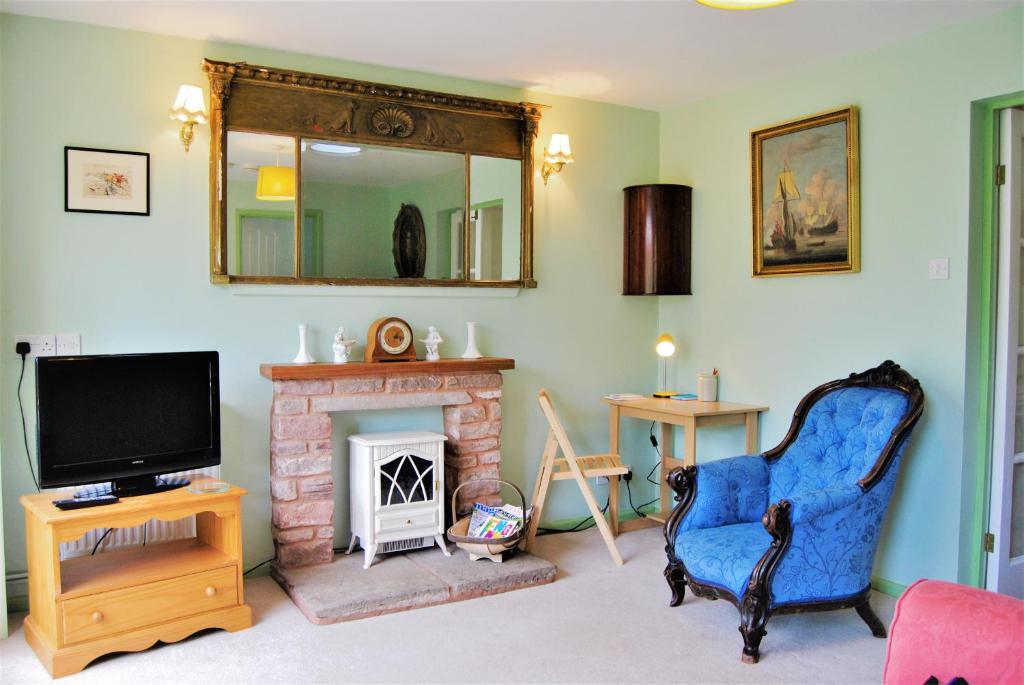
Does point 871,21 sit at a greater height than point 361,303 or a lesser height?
greater

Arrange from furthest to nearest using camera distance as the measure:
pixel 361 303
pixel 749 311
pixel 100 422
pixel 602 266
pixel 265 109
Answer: pixel 602 266 < pixel 749 311 < pixel 361 303 < pixel 265 109 < pixel 100 422

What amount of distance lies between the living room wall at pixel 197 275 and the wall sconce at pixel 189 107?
16 centimetres

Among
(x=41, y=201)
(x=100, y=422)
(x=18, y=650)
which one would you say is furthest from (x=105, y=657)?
(x=41, y=201)

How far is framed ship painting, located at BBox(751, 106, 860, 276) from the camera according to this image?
12.8 ft

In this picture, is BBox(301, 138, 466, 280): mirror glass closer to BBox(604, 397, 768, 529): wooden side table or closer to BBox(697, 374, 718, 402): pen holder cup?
BBox(604, 397, 768, 529): wooden side table

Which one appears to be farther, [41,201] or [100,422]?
[41,201]

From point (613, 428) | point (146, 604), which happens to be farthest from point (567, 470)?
point (146, 604)

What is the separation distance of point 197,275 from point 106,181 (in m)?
0.53

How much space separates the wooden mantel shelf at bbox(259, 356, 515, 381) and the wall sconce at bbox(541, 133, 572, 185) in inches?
42.0

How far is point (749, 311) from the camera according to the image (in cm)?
449

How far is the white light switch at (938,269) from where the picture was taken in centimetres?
351

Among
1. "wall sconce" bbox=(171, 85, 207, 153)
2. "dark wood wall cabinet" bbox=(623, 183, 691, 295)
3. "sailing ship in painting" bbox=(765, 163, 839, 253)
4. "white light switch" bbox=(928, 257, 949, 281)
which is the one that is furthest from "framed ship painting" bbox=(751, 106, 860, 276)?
"wall sconce" bbox=(171, 85, 207, 153)

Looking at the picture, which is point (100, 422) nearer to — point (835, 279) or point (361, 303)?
point (361, 303)

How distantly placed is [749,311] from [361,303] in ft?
6.75
